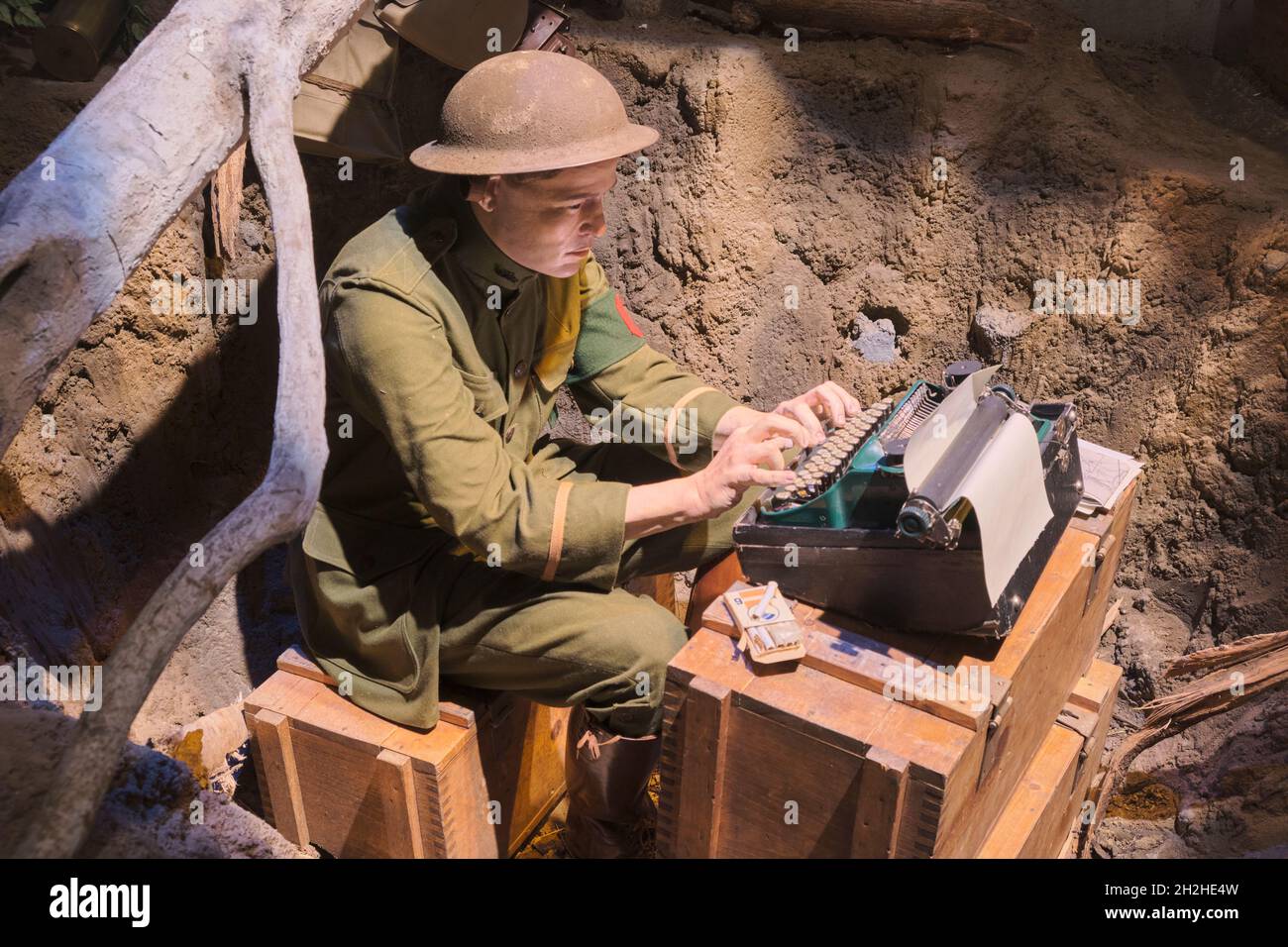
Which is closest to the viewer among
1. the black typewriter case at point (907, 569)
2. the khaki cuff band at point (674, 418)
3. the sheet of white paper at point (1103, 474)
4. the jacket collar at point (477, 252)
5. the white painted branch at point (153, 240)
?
the white painted branch at point (153, 240)

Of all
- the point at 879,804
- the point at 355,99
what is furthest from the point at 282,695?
the point at 355,99

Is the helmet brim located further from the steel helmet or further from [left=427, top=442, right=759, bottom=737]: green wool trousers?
[left=427, top=442, right=759, bottom=737]: green wool trousers

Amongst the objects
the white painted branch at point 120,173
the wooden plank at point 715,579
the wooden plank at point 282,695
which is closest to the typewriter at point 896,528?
the wooden plank at point 715,579

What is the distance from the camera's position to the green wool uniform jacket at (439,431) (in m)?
2.66

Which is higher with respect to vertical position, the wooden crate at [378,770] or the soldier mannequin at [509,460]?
the soldier mannequin at [509,460]

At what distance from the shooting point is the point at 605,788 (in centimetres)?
310

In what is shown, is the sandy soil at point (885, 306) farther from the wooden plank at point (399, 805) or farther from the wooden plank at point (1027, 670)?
the wooden plank at point (399, 805)

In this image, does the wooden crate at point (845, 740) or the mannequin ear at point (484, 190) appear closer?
the wooden crate at point (845, 740)

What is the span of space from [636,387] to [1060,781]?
163 centimetres

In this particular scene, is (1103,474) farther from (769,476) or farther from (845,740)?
(845,740)

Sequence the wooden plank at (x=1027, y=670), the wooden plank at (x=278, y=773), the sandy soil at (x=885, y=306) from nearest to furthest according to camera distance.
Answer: the wooden plank at (x=1027, y=670) < the wooden plank at (x=278, y=773) < the sandy soil at (x=885, y=306)

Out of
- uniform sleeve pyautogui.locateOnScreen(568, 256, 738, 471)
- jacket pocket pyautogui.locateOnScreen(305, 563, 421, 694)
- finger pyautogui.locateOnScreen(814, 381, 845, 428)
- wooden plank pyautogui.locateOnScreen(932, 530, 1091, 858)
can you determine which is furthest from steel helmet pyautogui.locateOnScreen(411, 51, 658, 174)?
wooden plank pyautogui.locateOnScreen(932, 530, 1091, 858)

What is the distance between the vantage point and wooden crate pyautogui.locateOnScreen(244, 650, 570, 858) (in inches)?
117

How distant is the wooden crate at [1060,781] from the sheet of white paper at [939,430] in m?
1.05
